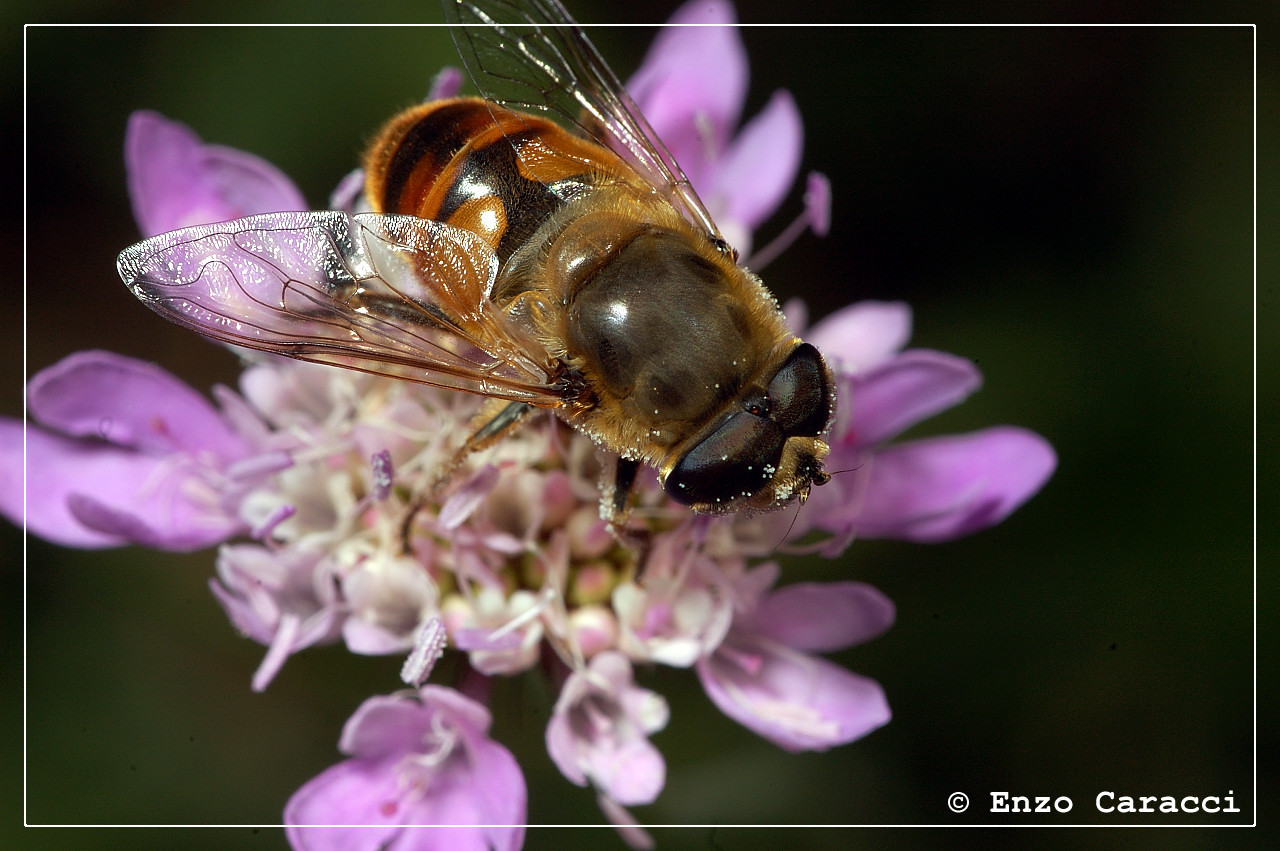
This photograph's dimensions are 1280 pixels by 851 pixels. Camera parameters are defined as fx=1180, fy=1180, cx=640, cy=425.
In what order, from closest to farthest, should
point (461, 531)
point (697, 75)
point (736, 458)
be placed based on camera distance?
point (736, 458), point (461, 531), point (697, 75)

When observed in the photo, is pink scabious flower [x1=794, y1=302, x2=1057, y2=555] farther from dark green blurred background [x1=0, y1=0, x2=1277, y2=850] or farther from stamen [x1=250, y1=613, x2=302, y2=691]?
stamen [x1=250, y1=613, x2=302, y2=691]

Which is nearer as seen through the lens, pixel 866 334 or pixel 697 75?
pixel 866 334

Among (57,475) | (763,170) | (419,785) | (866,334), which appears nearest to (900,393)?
(866,334)

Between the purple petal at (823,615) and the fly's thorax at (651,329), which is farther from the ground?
the fly's thorax at (651,329)

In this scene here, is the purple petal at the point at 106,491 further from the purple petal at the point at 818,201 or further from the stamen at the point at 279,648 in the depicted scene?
the purple petal at the point at 818,201

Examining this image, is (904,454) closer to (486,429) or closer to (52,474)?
(486,429)

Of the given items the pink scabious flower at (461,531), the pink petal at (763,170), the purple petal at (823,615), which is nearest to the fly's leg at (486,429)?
the pink scabious flower at (461,531)

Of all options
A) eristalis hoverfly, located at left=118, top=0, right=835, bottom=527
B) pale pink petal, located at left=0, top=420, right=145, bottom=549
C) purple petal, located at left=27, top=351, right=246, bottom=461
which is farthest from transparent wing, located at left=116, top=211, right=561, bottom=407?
pale pink petal, located at left=0, top=420, right=145, bottom=549

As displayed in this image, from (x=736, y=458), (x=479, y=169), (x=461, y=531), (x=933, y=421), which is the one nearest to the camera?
(x=736, y=458)
